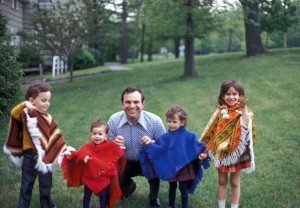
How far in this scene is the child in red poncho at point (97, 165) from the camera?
4.79 meters

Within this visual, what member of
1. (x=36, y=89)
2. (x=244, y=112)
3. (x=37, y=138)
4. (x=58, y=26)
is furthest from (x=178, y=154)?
(x=58, y=26)

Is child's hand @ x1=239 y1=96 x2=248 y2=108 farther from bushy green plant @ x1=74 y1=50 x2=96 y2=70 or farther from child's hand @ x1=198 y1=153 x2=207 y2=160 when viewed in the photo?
bushy green plant @ x1=74 y1=50 x2=96 y2=70

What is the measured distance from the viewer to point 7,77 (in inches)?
387

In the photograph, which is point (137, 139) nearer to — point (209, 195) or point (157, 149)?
point (157, 149)

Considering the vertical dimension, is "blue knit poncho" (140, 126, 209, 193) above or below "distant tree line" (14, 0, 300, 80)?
below

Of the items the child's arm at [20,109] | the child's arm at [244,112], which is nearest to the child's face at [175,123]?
the child's arm at [244,112]

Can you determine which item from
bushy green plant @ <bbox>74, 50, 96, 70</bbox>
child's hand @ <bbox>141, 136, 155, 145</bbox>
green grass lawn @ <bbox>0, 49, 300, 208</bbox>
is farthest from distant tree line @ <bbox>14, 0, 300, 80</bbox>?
child's hand @ <bbox>141, 136, 155, 145</bbox>

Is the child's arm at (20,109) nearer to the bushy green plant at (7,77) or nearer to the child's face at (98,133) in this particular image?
the child's face at (98,133)

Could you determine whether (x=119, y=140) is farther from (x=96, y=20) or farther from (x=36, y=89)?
(x=96, y=20)

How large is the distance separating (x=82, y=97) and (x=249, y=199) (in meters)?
10.5

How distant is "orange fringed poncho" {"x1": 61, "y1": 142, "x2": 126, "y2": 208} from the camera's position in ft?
15.7

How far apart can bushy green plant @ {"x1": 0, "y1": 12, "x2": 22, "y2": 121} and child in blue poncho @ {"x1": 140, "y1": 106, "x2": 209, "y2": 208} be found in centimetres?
521

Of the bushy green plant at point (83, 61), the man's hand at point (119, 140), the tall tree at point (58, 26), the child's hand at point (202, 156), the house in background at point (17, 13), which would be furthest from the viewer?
the bushy green plant at point (83, 61)

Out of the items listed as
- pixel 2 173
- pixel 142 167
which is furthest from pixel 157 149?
pixel 2 173
